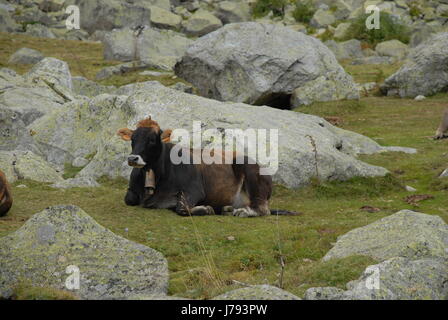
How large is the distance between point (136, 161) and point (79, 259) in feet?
17.6

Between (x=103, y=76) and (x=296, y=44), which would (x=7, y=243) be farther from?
(x=103, y=76)

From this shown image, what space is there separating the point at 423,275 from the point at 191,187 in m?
8.62

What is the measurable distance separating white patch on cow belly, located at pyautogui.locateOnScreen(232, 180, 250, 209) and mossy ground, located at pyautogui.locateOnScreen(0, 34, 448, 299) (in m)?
1.01

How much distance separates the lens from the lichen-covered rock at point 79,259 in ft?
29.8

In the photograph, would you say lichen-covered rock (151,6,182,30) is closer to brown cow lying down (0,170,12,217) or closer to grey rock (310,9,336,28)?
grey rock (310,9,336,28)

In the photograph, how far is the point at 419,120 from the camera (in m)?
33.3

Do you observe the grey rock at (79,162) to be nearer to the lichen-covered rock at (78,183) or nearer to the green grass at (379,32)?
the lichen-covered rock at (78,183)

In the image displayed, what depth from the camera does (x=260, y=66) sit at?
36.5 meters

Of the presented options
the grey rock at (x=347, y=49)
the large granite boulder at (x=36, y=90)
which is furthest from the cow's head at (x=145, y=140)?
the grey rock at (x=347, y=49)

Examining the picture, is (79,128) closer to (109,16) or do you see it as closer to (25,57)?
(25,57)

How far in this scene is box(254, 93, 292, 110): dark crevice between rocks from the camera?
121 feet

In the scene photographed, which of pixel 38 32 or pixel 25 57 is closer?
pixel 25 57

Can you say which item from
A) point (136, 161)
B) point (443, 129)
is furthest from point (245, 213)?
point (443, 129)

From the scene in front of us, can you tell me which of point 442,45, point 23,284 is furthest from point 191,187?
point 442,45
